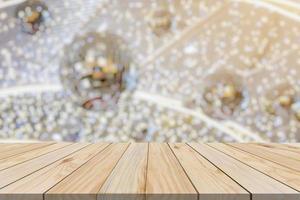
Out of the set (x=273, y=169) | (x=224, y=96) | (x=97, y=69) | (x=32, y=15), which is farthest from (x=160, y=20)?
(x=273, y=169)

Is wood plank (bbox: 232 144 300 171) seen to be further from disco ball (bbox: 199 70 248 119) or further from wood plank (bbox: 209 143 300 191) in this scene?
disco ball (bbox: 199 70 248 119)

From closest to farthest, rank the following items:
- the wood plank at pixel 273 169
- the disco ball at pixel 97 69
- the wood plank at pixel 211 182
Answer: the wood plank at pixel 211 182 → the wood plank at pixel 273 169 → the disco ball at pixel 97 69

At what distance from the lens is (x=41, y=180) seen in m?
0.81

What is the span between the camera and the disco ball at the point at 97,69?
3.06 meters

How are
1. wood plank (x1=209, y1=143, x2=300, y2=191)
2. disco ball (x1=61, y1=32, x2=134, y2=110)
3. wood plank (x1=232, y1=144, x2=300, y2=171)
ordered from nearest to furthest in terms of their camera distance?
1. wood plank (x1=209, y1=143, x2=300, y2=191)
2. wood plank (x1=232, y1=144, x2=300, y2=171)
3. disco ball (x1=61, y1=32, x2=134, y2=110)

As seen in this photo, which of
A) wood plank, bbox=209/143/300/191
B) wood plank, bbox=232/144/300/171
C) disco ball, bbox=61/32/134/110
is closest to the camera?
wood plank, bbox=209/143/300/191

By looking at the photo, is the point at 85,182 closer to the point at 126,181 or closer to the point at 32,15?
the point at 126,181

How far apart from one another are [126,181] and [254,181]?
265 mm

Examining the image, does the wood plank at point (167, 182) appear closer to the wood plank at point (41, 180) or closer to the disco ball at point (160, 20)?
the wood plank at point (41, 180)

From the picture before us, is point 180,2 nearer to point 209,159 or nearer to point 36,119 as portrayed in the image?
point 36,119

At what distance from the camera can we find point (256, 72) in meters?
3.13

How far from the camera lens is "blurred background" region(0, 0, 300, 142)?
10.2 feet

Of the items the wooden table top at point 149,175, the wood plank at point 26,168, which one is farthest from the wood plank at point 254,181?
the wood plank at point 26,168

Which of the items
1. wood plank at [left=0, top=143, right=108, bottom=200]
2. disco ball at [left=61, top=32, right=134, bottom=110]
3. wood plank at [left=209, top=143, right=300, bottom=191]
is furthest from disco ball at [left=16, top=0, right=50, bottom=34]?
wood plank at [left=209, top=143, right=300, bottom=191]
